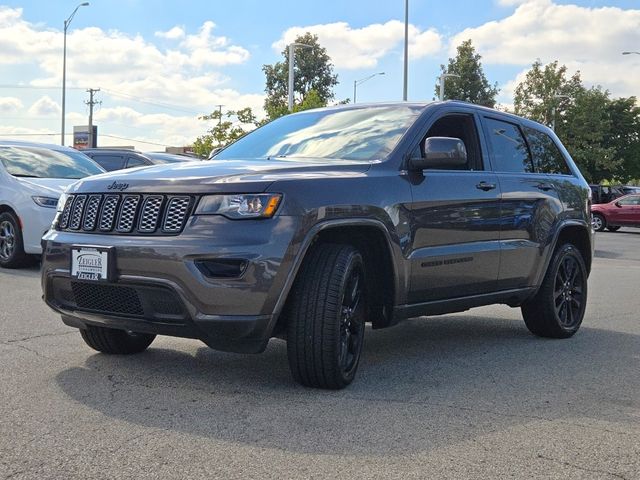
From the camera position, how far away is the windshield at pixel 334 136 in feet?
16.7

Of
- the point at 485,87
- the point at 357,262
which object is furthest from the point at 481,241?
the point at 485,87

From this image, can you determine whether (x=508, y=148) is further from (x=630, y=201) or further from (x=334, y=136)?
(x=630, y=201)

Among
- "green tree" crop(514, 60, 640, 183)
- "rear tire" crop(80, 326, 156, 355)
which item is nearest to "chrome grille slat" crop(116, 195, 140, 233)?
"rear tire" crop(80, 326, 156, 355)

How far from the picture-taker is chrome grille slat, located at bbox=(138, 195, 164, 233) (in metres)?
4.18

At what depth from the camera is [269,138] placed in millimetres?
5660

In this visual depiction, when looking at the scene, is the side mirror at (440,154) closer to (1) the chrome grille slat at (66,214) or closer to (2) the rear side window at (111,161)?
(1) the chrome grille slat at (66,214)

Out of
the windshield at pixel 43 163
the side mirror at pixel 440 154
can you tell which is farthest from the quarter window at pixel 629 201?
the side mirror at pixel 440 154

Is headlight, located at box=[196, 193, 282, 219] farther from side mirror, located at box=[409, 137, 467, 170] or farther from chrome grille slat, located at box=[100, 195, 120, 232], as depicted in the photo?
side mirror, located at box=[409, 137, 467, 170]

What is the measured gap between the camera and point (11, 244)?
10.1 meters

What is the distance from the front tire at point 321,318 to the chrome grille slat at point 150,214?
0.80 metres

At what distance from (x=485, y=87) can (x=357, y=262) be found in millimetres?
56367

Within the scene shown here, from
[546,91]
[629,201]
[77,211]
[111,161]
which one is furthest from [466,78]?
[77,211]

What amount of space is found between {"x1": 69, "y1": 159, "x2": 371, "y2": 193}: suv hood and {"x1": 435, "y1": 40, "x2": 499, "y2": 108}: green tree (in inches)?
2076

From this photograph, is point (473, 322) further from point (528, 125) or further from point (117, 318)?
point (117, 318)
